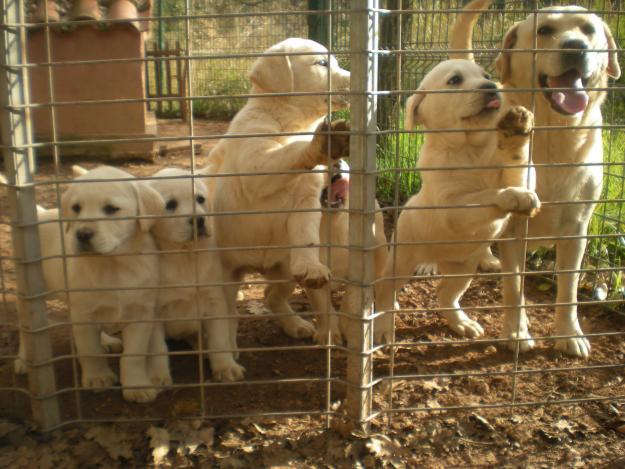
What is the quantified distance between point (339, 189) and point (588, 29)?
64.8 inches

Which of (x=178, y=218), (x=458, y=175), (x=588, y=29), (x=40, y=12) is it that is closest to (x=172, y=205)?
(x=178, y=218)

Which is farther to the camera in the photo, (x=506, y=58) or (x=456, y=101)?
(x=506, y=58)

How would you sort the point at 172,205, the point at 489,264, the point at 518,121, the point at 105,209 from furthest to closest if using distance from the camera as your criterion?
1. the point at 489,264
2. the point at 172,205
3. the point at 105,209
4. the point at 518,121

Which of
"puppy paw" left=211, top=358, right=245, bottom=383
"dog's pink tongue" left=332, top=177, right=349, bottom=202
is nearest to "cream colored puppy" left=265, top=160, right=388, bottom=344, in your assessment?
"dog's pink tongue" left=332, top=177, right=349, bottom=202

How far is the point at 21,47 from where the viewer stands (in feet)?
8.85

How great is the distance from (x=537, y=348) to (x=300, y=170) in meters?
1.80

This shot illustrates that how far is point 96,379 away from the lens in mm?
3273

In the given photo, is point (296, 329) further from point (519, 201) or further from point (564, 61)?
point (564, 61)

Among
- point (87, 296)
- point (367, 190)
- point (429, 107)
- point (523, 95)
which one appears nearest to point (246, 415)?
point (87, 296)

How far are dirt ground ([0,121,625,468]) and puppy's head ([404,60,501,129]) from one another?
1.18 m

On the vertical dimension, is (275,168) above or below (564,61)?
below

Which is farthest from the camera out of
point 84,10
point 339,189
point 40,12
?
point 84,10

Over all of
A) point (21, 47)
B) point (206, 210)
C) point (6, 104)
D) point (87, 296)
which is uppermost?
point (21, 47)

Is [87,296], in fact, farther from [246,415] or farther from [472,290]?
[472,290]
